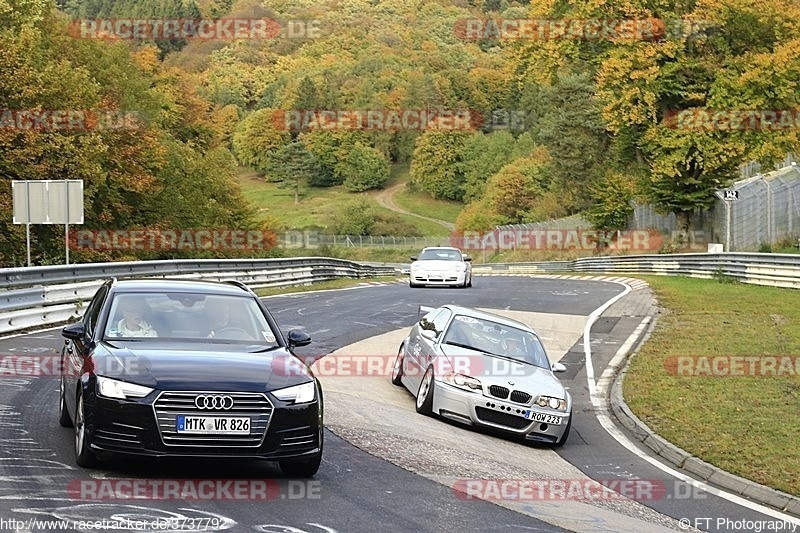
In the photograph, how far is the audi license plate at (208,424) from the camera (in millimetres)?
8195

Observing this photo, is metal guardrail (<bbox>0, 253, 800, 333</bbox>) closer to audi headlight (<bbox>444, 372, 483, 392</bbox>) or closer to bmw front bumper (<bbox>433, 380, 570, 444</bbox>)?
audi headlight (<bbox>444, 372, 483, 392</bbox>)

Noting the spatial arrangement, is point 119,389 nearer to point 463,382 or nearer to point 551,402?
point 463,382

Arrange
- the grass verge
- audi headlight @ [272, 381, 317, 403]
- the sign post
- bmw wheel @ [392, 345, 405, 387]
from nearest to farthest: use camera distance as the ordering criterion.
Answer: audi headlight @ [272, 381, 317, 403], the grass verge, bmw wheel @ [392, 345, 405, 387], the sign post

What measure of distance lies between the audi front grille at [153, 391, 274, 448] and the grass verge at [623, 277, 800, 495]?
16.4 feet

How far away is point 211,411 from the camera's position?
8.24 metres

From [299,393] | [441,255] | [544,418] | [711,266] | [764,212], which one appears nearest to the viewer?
[299,393]

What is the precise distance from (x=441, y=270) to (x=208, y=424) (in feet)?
91.9

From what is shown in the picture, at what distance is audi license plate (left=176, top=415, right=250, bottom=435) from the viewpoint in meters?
8.20

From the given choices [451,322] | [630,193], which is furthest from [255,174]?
[451,322]

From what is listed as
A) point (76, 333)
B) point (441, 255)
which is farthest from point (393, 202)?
point (76, 333)

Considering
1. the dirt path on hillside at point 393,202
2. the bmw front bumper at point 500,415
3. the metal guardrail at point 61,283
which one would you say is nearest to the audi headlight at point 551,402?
the bmw front bumper at point 500,415

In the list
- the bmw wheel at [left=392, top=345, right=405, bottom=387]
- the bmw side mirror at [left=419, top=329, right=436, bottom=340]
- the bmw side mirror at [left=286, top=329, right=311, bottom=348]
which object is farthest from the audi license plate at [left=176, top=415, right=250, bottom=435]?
the bmw wheel at [left=392, top=345, right=405, bottom=387]

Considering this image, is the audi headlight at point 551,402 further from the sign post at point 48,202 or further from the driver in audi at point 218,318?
the sign post at point 48,202

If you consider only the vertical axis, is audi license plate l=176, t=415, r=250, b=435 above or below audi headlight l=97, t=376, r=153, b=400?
below
